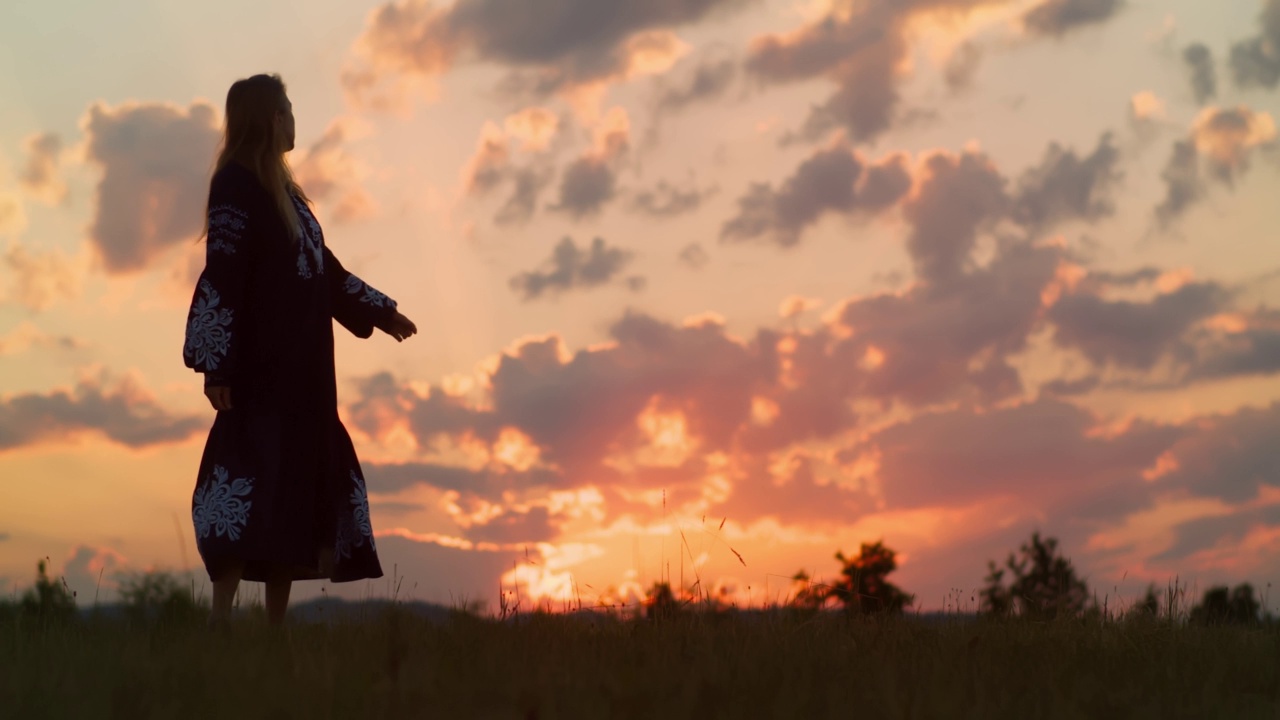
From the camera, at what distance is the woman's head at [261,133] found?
6.84 m

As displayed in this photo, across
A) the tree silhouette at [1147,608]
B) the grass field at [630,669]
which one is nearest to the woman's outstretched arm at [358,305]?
the grass field at [630,669]

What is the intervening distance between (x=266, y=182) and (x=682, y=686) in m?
4.18

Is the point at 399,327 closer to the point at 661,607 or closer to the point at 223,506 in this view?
the point at 223,506

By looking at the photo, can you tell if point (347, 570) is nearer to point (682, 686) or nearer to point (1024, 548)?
point (682, 686)

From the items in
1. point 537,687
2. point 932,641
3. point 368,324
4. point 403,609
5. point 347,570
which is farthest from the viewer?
point 368,324

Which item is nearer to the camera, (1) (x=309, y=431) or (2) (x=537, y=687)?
(2) (x=537, y=687)

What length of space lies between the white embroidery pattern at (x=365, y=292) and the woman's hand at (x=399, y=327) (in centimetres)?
10

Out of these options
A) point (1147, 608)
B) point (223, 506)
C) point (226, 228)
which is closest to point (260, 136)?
point (226, 228)

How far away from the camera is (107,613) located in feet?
22.7

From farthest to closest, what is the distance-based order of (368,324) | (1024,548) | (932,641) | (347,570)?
(1024,548), (368,324), (347,570), (932,641)

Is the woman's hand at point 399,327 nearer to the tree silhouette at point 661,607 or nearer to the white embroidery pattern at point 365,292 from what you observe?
the white embroidery pattern at point 365,292

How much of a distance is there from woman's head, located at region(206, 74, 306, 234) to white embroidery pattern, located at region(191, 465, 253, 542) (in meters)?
1.48

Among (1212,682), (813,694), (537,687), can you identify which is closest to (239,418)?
(537,687)

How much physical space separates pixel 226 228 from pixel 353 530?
6.22ft
